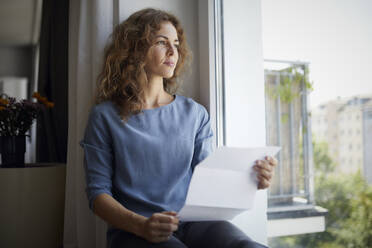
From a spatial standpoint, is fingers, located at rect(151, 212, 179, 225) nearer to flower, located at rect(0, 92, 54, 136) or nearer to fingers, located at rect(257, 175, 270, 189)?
fingers, located at rect(257, 175, 270, 189)

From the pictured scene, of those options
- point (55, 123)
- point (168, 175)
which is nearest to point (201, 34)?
point (168, 175)

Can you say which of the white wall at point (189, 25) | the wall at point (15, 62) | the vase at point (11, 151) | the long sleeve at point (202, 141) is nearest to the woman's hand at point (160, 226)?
the long sleeve at point (202, 141)

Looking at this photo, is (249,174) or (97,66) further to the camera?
(97,66)

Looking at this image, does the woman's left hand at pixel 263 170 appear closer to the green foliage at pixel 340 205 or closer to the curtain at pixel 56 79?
the green foliage at pixel 340 205

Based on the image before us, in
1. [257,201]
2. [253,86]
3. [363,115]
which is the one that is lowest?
[257,201]

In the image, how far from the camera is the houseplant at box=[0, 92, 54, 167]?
5.58ft

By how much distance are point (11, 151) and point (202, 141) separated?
110cm

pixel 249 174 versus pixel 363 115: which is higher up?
pixel 363 115

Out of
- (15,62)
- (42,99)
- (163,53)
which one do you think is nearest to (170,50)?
(163,53)

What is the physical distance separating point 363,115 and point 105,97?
Answer: 0.80 meters

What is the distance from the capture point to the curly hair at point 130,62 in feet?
3.68

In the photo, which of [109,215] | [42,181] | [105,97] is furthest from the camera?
[42,181]

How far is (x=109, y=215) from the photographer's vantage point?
36.3 inches

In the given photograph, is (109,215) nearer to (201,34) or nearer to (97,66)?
(97,66)
